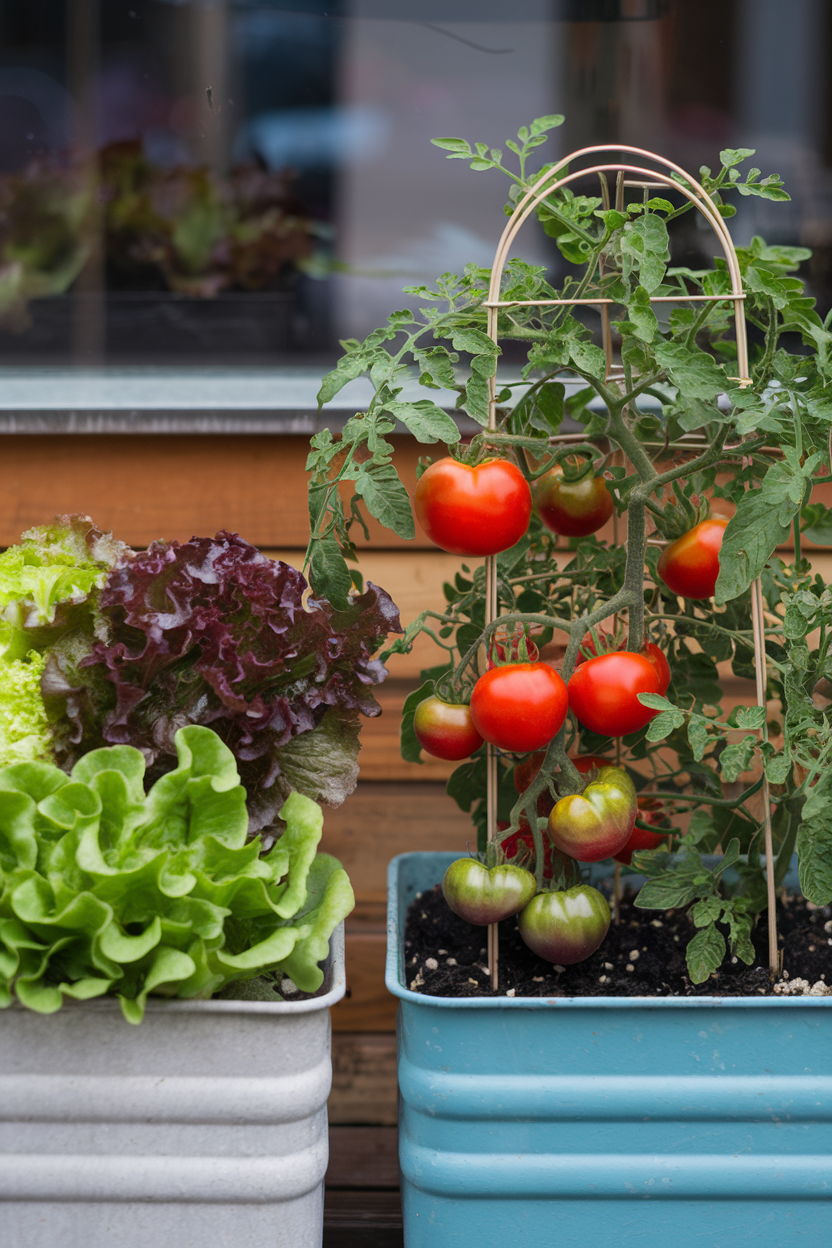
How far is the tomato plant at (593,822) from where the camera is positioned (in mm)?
996

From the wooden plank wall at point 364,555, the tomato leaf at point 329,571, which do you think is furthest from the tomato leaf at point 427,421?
the wooden plank wall at point 364,555

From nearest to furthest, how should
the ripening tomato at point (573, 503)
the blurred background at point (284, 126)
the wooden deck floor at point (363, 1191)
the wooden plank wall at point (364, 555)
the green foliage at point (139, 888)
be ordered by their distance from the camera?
the green foliage at point (139, 888)
the ripening tomato at point (573, 503)
the wooden deck floor at point (363, 1191)
the wooden plank wall at point (364, 555)
the blurred background at point (284, 126)

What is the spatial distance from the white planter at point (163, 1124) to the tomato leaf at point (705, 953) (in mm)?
366

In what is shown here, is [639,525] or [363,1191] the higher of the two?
[639,525]

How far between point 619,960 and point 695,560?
1.47ft

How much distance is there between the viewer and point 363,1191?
1.37 metres

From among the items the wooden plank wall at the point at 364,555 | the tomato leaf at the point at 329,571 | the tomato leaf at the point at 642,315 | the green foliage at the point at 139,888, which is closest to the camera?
the green foliage at the point at 139,888

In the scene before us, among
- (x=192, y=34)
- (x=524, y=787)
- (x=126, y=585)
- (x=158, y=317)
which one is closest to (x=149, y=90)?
(x=192, y=34)

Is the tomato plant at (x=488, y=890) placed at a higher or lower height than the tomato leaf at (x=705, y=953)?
higher

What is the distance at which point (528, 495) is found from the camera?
3.36ft

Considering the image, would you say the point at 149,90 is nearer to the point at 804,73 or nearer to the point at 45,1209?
the point at 804,73

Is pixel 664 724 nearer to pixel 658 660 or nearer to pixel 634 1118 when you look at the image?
pixel 658 660

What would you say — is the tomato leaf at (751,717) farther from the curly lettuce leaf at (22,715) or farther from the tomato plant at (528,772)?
the curly lettuce leaf at (22,715)

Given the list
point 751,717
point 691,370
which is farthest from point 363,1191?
point 691,370
